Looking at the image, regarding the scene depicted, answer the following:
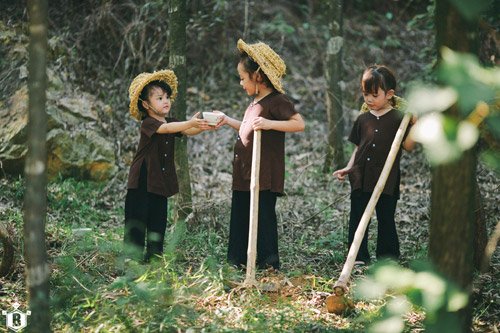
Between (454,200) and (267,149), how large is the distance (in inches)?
93.0

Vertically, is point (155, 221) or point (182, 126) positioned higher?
point (182, 126)

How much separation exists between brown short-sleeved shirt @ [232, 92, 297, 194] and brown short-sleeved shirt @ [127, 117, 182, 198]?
53 cm

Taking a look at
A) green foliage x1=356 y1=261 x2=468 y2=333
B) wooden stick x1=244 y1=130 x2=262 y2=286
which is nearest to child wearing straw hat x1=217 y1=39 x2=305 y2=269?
wooden stick x1=244 y1=130 x2=262 y2=286

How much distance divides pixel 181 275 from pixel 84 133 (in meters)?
3.61

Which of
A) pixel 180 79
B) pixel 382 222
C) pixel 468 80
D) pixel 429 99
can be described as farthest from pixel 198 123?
pixel 468 80

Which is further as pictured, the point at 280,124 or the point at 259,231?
the point at 259,231

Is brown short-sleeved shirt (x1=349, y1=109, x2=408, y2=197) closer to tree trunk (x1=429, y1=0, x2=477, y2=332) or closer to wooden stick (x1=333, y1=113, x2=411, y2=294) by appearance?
wooden stick (x1=333, y1=113, x2=411, y2=294)

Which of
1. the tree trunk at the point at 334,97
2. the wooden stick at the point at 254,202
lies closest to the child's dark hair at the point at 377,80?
the wooden stick at the point at 254,202

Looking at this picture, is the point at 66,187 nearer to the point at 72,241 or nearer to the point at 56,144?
the point at 56,144

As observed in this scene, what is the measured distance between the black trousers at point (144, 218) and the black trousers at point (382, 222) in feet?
4.97

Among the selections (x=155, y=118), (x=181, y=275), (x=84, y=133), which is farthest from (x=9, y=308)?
(x=84, y=133)

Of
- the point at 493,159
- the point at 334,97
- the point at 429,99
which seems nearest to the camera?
the point at 429,99

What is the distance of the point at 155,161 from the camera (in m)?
4.89
